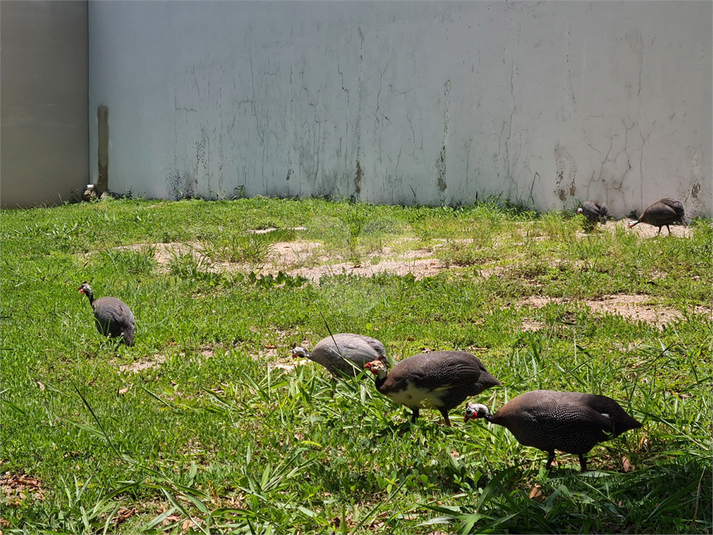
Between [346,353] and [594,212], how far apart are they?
5224 mm

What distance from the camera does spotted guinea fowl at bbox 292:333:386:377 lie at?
3.70 m

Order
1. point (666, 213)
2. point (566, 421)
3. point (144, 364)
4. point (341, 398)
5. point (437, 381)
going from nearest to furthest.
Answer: point (566, 421) < point (437, 381) < point (341, 398) < point (144, 364) < point (666, 213)

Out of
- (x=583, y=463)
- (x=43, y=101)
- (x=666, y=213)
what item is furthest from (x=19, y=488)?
(x=43, y=101)

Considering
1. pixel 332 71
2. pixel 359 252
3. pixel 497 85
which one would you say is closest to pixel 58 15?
pixel 332 71

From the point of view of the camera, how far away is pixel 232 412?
344 cm

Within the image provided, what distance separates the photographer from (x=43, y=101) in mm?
16922

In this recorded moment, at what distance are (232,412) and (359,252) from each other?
4.49 meters

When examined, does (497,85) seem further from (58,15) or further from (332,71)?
(58,15)

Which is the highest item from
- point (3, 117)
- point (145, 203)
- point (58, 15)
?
point (58, 15)

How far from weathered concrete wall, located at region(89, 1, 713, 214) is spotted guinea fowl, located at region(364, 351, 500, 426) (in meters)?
6.15

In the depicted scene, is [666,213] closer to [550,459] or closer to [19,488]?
[550,459]

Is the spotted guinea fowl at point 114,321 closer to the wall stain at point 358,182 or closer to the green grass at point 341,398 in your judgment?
the green grass at point 341,398

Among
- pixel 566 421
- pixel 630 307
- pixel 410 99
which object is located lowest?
pixel 630 307

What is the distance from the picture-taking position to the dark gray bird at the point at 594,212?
7.98 metres
